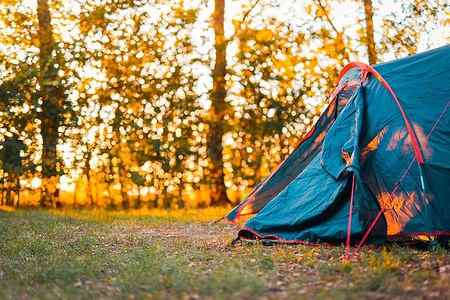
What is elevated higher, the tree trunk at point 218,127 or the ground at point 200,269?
the tree trunk at point 218,127

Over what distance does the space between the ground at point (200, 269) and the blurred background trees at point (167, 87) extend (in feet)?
16.7

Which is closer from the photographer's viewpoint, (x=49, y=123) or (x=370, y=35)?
(x=49, y=123)

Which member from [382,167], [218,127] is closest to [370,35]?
[218,127]

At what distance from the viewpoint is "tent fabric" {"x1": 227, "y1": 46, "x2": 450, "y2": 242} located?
7.19 metres

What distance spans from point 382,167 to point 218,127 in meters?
7.83

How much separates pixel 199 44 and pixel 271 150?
285 cm

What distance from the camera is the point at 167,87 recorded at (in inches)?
576

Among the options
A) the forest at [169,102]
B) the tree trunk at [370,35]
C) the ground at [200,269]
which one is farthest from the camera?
the tree trunk at [370,35]

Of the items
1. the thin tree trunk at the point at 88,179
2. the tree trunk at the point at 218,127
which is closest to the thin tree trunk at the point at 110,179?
the thin tree trunk at the point at 88,179

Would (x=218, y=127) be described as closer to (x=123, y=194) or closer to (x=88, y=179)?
(x=123, y=194)

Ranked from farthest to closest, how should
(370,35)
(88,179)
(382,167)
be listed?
1. (370,35)
2. (88,179)
3. (382,167)

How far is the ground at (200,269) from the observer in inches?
201

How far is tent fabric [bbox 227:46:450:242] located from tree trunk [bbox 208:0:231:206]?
265 inches

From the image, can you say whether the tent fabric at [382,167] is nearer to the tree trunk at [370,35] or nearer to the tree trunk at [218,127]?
the tree trunk at [218,127]
